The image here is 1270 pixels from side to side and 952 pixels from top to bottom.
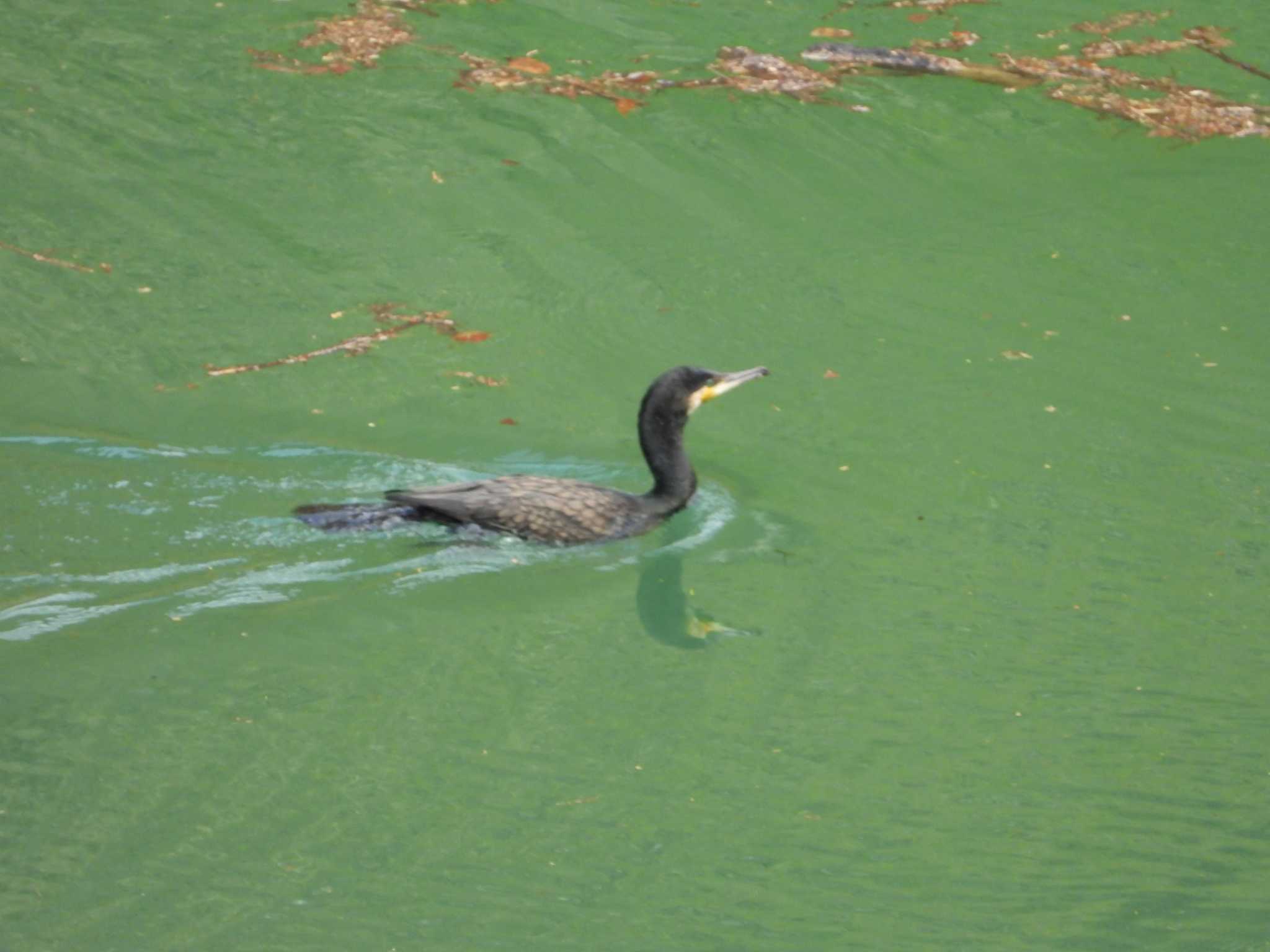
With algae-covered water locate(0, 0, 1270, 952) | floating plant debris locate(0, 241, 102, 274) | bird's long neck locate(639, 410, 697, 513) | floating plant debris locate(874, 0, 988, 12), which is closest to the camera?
algae-covered water locate(0, 0, 1270, 952)

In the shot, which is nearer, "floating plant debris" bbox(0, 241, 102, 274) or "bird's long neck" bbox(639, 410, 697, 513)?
"bird's long neck" bbox(639, 410, 697, 513)

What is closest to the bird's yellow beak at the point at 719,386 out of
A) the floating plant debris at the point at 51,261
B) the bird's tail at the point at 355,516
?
the bird's tail at the point at 355,516

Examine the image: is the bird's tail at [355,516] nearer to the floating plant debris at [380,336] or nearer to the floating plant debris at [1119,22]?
the floating plant debris at [380,336]

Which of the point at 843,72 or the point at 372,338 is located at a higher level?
the point at 843,72

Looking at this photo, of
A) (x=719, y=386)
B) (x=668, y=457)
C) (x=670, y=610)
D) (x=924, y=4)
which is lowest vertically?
(x=670, y=610)

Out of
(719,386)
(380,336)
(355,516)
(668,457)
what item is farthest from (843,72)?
(355,516)

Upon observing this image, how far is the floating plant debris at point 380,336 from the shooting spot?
7293mm

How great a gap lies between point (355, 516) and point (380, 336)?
1.55m

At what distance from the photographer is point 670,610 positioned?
19.5 ft

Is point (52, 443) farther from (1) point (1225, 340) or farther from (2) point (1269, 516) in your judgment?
(1) point (1225, 340)

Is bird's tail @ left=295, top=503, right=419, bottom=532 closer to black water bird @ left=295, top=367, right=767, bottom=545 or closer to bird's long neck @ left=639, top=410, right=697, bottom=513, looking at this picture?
black water bird @ left=295, top=367, right=767, bottom=545

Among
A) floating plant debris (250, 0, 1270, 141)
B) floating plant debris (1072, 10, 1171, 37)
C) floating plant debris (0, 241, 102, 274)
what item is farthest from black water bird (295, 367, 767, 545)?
floating plant debris (1072, 10, 1171, 37)

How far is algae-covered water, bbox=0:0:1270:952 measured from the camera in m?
4.46

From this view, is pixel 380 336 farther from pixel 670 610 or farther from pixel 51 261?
pixel 670 610
